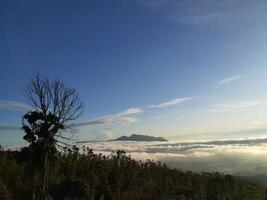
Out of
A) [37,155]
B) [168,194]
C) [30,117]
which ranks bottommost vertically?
[168,194]

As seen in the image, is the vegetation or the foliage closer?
the vegetation

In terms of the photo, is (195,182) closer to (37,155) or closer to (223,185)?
(223,185)

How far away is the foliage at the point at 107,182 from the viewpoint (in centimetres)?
8725

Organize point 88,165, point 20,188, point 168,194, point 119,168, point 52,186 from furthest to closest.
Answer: point 119,168 → point 88,165 → point 168,194 → point 52,186 → point 20,188

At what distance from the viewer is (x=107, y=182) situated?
113m

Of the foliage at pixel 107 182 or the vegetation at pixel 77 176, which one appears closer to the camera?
the vegetation at pixel 77 176

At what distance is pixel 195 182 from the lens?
149375mm

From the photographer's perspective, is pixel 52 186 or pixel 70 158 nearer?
pixel 52 186

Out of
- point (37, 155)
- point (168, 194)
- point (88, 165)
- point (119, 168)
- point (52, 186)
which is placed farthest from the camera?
point (119, 168)

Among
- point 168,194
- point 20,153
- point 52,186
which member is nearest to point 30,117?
point 20,153

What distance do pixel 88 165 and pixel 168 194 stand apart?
96.3 ft

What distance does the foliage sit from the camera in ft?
286

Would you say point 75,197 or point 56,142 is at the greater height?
point 56,142

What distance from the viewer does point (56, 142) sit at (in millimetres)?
43125
